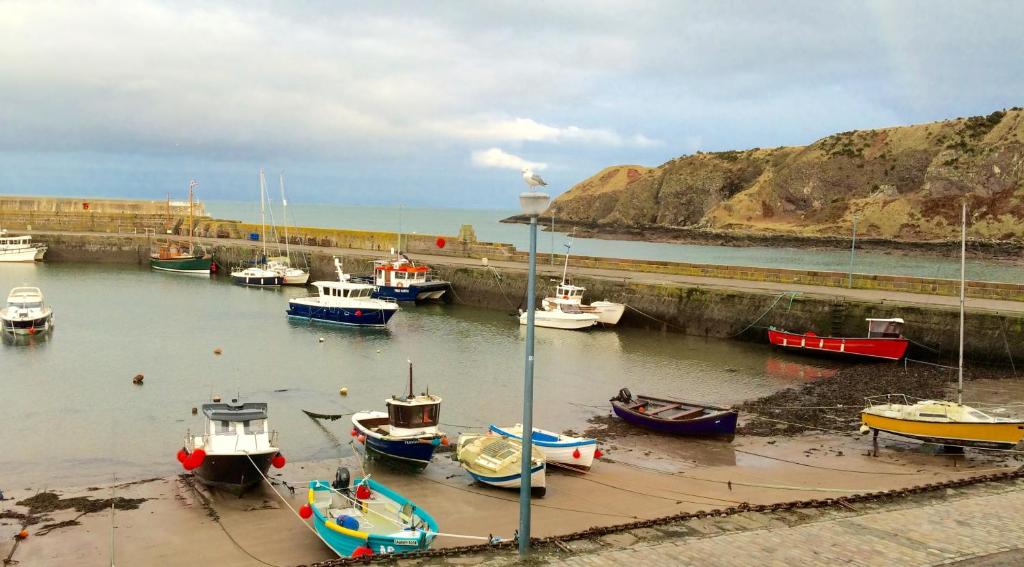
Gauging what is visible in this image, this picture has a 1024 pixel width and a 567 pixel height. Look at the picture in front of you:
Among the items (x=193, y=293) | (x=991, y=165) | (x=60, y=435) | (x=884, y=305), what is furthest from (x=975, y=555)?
(x=991, y=165)

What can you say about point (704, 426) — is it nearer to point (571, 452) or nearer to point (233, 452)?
point (571, 452)

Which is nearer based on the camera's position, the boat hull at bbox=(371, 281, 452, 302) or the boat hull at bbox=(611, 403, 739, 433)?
the boat hull at bbox=(611, 403, 739, 433)

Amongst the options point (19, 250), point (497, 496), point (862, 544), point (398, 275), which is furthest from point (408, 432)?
point (19, 250)

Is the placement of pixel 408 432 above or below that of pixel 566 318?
below

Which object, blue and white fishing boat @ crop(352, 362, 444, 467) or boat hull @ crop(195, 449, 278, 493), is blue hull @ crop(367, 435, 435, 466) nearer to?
blue and white fishing boat @ crop(352, 362, 444, 467)

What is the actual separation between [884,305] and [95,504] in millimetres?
28169

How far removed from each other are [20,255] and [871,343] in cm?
5776

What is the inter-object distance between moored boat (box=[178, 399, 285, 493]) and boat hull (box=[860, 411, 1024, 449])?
12962 millimetres

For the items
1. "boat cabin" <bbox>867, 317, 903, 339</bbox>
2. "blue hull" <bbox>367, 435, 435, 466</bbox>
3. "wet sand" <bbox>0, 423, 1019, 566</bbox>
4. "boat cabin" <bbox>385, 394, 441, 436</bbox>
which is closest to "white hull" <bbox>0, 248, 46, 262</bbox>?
"wet sand" <bbox>0, 423, 1019, 566</bbox>

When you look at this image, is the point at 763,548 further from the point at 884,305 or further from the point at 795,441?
the point at 884,305

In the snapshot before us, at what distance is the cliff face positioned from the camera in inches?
3509

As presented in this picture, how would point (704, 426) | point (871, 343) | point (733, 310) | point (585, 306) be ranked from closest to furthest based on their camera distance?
1. point (704, 426)
2. point (871, 343)
3. point (733, 310)
4. point (585, 306)

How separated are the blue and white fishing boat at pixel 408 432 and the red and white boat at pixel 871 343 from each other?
18429 mm

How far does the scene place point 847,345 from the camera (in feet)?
98.2
